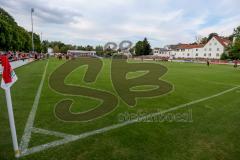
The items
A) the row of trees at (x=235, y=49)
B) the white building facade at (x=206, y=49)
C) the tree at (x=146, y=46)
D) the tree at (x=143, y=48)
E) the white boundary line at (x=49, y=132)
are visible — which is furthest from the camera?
the tree at (x=146, y=46)

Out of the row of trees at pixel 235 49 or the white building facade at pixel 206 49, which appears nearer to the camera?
the row of trees at pixel 235 49

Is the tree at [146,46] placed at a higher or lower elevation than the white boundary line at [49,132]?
higher

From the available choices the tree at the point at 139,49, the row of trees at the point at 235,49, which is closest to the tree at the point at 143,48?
the tree at the point at 139,49

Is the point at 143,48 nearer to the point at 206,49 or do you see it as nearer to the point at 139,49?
the point at 139,49

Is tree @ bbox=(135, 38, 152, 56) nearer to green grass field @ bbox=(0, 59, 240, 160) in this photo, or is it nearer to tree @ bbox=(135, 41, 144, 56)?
tree @ bbox=(135, 41, 144, 56)

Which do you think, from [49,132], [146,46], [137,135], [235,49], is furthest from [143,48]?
[49,132]

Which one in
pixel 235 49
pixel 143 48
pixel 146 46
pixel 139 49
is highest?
pixel 146 46

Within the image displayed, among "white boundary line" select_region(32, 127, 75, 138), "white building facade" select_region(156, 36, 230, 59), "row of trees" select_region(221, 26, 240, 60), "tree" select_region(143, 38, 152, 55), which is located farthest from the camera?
"tree" select_region(143, 38, 152, 55)

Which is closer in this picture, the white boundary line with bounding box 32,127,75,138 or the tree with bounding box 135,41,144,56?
the white boundary line with bounding box 32,127,75,138

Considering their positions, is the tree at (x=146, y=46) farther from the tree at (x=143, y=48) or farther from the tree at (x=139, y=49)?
the tree at (x=139, y=49)

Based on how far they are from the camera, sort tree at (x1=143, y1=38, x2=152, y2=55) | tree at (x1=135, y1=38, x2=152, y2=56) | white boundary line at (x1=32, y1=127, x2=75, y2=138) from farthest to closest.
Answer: tree at (x1=143, y1=38, x2=152, y2=55) → tree at (x1=135, y1=38, x2=152, y2=56) → white boundary line at (x1=32, y1=127, x2=75, y2=138)

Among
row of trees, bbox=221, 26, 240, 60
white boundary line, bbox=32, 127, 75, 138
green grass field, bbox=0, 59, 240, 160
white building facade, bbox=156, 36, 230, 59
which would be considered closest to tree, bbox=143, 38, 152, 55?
white building facade, bbox=156, 36, 230, 59

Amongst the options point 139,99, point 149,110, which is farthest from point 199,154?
point 139,99

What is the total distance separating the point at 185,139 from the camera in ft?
14.1
